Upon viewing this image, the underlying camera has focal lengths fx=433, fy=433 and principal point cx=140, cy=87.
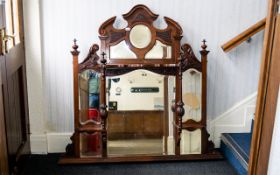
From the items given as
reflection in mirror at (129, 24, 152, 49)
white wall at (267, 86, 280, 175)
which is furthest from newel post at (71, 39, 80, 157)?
white wall at (267, 86, 280, 175)

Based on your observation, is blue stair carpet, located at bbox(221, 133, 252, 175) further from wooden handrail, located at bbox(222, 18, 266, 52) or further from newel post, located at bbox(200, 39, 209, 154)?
wooden handrail, located at bbox(222, 18, 266, 52)

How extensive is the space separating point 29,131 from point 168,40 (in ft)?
4.43

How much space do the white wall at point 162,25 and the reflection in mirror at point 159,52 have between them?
17 cm

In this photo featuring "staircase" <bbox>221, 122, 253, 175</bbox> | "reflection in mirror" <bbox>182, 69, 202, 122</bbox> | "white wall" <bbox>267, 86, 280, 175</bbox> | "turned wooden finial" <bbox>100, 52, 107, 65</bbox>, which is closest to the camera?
"white wall" <bbox>267, 86, 280, 175</bbox>

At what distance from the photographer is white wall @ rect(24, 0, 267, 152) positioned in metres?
3.39

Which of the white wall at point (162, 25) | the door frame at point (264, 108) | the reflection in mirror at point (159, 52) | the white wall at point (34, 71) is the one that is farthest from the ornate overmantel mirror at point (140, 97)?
the door frame at point (264, 108)

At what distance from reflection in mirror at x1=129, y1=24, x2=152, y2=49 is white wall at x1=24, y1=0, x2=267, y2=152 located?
135 mm

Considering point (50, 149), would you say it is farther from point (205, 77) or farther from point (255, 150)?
point (255, 150)

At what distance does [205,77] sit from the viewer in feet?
11.3

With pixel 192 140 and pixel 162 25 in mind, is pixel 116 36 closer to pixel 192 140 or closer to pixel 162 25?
pixel 162 25

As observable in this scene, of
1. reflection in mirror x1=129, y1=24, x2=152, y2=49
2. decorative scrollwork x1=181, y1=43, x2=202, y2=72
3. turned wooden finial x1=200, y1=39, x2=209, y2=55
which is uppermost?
reflection in mirror x1=129, y1=24, x2=152, y2=49

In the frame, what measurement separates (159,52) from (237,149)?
37.8 inches

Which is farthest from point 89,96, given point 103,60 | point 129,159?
point 129,159

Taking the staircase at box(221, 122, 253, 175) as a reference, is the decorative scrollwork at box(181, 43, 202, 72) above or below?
above
